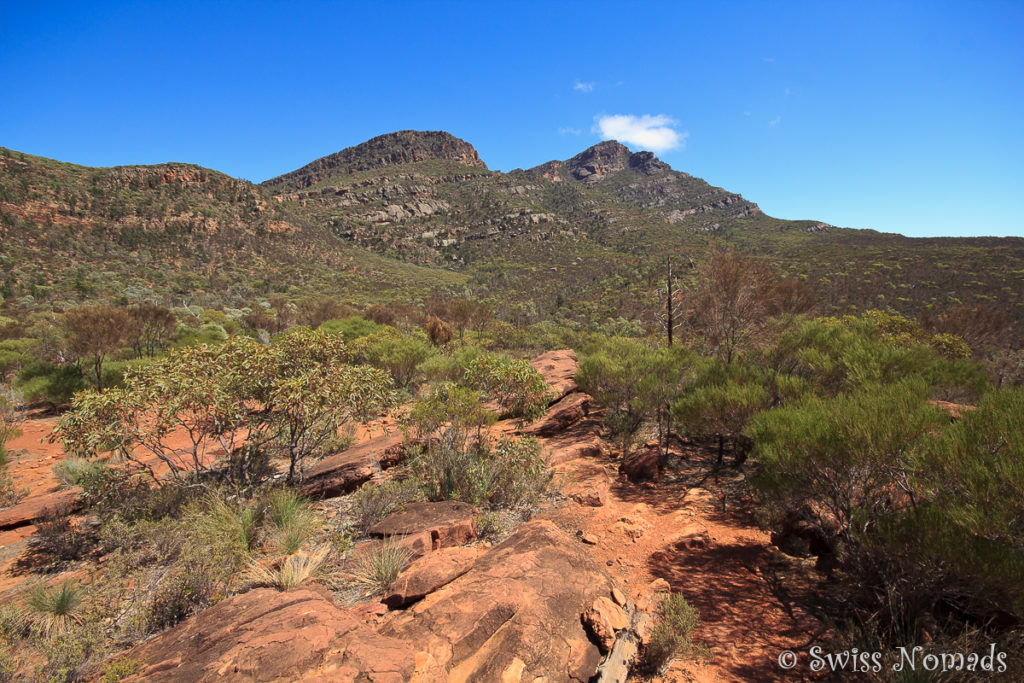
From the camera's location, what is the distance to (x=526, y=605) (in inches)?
139

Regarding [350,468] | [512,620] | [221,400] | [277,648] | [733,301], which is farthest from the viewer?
[733,301]

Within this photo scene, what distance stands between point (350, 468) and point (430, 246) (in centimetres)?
7285

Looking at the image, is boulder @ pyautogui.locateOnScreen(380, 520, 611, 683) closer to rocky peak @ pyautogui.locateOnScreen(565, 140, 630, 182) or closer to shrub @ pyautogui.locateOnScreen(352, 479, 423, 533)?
shrub @ pyautogui.locateOnScreen(352, 479, 423, 533)

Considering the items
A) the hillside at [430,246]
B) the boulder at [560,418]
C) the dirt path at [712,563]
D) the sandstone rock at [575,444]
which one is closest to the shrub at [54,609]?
the dirt path at [712,563]

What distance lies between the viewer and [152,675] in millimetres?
2859

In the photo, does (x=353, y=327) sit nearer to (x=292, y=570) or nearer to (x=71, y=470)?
(x=71, y=470)

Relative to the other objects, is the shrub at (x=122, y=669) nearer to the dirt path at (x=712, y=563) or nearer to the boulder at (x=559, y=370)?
the dirt path at (x=712, y=563)

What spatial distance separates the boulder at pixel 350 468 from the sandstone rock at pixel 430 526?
1.87 m

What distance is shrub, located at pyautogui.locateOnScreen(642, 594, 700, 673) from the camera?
11.6 ft

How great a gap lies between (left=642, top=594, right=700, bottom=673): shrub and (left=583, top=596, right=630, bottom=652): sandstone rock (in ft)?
0.96

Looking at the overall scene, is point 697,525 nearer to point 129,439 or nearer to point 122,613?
point 122,613

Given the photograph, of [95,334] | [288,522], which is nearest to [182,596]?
[288,522]

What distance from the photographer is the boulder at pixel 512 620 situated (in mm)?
3090

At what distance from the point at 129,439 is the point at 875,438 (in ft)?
32.5
